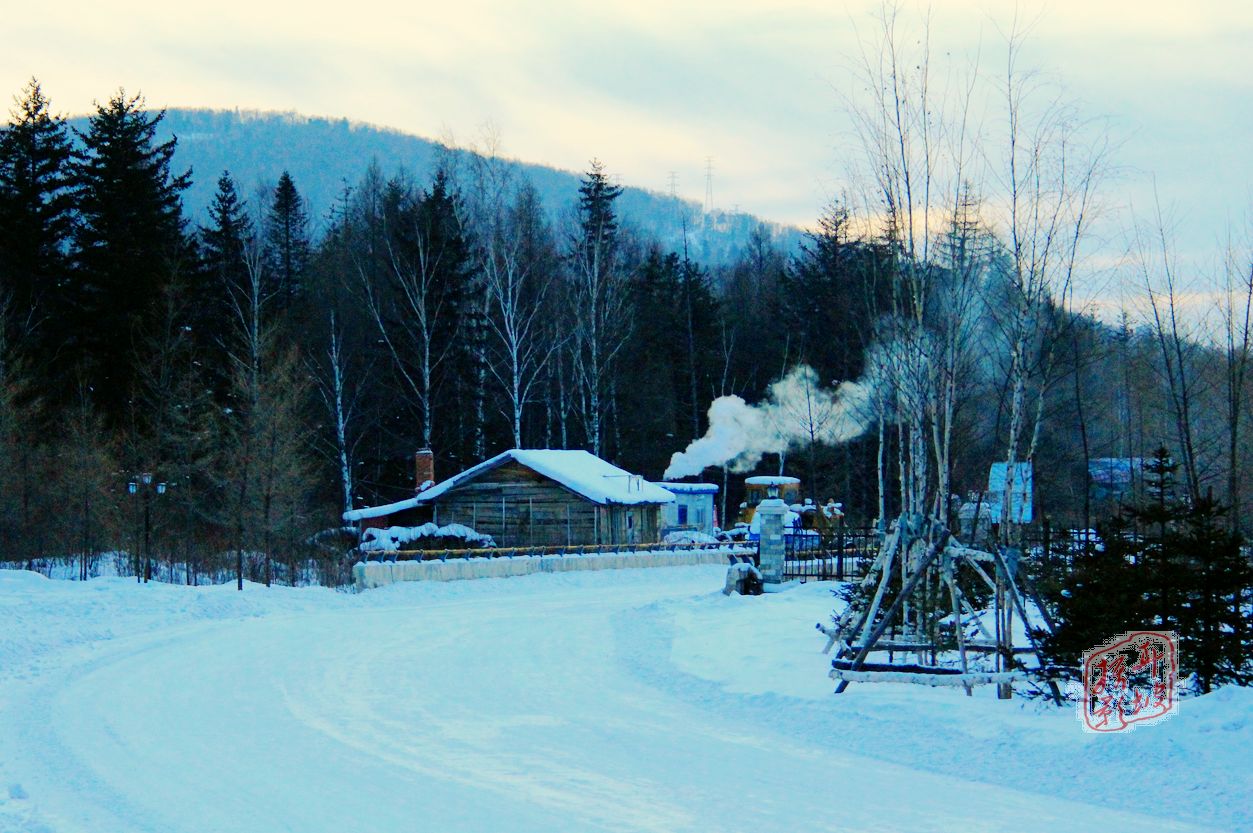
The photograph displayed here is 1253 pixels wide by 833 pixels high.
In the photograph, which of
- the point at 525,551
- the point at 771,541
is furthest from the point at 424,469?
the point at 771,541

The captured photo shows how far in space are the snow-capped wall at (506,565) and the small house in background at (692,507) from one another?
1408 cm

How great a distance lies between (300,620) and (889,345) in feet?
44.9

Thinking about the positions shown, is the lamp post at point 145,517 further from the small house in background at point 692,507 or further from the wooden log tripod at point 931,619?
the small house in background at point 692,507

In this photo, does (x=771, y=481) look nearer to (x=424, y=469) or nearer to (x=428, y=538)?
(x=424, y=469)

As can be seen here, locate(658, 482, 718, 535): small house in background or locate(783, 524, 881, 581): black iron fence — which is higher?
locate(658, 482, 718, 535): small house in background

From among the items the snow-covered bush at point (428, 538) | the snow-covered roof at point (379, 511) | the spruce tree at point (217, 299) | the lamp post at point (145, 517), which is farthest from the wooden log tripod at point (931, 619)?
the spruce tree at point (217, 299)

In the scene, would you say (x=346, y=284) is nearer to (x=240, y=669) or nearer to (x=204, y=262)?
(x=204, y=262)

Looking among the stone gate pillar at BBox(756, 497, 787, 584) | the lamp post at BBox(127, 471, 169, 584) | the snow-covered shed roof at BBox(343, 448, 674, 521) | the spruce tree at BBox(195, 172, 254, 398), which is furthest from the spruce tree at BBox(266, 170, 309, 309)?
the stone gate pillar at BBox(756, 497, 787, 584)

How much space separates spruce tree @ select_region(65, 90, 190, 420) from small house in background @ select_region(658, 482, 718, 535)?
2447 centimetres

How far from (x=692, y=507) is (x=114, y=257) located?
28.2 metres

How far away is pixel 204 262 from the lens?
50.4 meters

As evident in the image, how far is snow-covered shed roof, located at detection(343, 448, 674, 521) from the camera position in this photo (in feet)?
140

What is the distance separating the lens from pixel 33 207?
1884 inches

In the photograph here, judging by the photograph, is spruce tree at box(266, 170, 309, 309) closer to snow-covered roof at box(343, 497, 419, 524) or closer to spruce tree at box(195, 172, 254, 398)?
spruce tree at box(195, 172, 254, 398)
